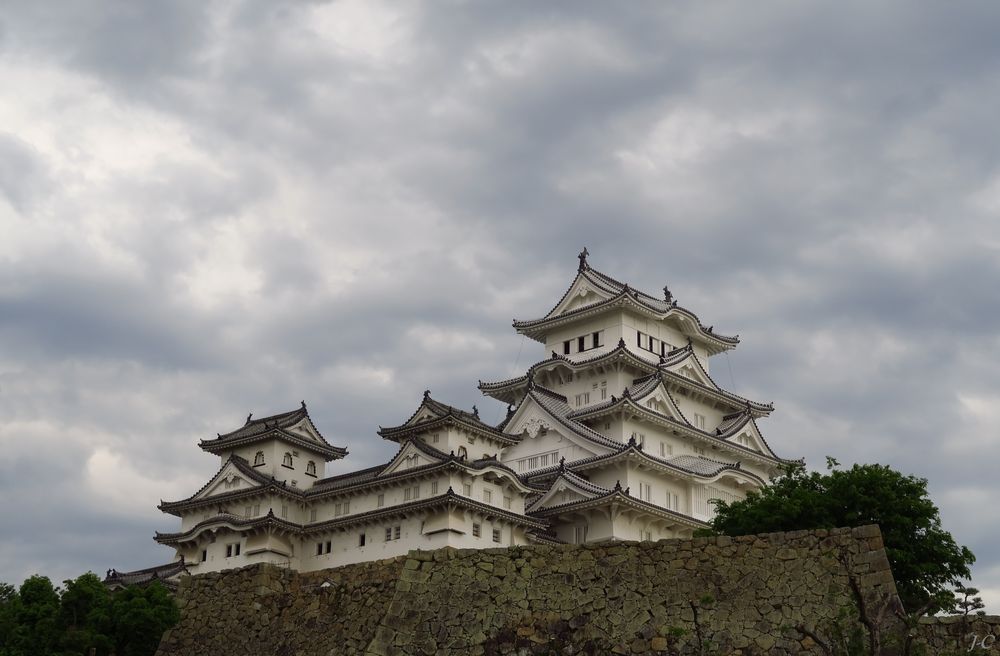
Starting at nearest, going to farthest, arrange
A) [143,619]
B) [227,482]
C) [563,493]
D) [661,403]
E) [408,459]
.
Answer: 1. [143,619]
2. [408,459]
3. [563,493]
4. [227,482]
5. [661,403]

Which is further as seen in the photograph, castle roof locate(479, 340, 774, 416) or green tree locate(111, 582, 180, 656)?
castle roof locate(479, 340, 774, 416)

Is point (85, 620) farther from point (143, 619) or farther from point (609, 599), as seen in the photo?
point (609, 599)

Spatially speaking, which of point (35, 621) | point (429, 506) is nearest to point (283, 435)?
point (429, 506)

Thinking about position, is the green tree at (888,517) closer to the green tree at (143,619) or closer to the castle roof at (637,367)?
the green tree at (143,619)

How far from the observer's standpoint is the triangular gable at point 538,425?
209 ft

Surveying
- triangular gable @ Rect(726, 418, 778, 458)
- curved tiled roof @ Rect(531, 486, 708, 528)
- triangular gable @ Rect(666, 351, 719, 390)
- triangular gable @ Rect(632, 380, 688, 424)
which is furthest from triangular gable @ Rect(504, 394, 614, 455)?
triangular gable @ Rect(726, 418, 778, 458)

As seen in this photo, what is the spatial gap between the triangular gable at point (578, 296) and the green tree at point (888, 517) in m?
33.1

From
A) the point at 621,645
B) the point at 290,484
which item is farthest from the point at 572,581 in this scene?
the point at 290,484

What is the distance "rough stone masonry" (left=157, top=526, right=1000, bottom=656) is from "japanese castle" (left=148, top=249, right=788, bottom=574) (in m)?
30.1

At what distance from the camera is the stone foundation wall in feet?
73.2

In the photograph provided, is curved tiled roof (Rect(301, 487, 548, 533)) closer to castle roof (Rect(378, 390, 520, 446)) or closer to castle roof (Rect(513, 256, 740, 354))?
castle roof (Rect(378, 390, 520, 446))

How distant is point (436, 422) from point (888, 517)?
26.5m

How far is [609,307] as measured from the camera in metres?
70.8

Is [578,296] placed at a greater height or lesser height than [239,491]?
greater
